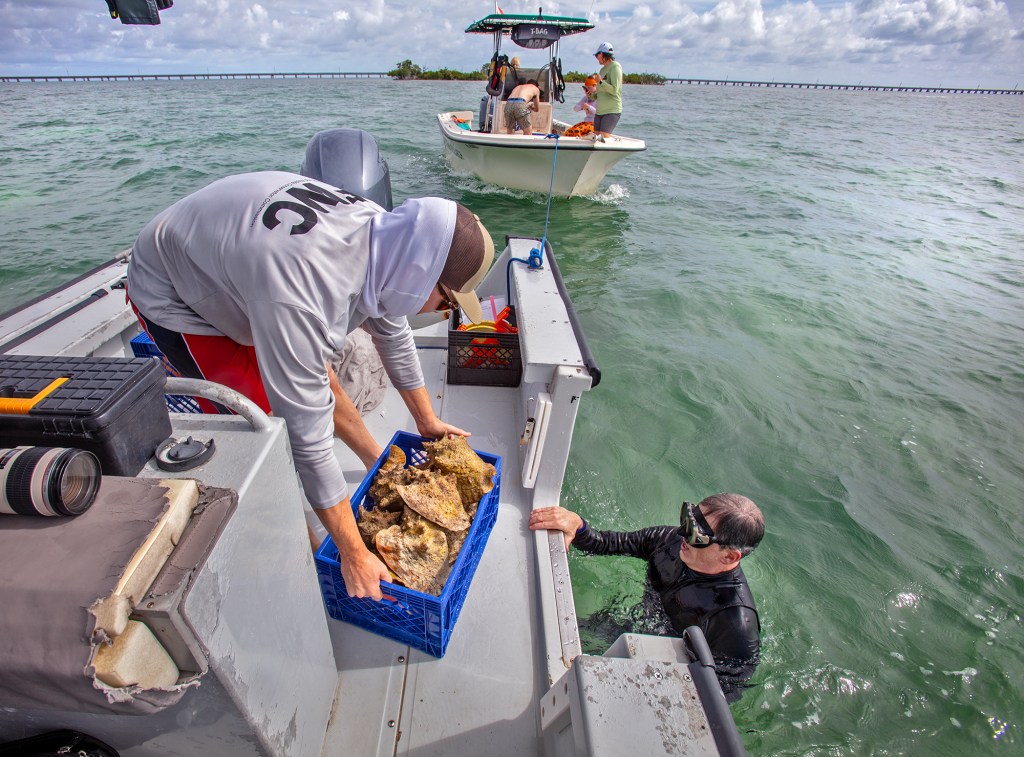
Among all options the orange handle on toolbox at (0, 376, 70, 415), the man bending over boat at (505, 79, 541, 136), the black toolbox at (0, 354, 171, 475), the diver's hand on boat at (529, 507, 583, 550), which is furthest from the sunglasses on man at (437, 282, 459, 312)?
the man bending over boat at (505, 79, 541, 136)

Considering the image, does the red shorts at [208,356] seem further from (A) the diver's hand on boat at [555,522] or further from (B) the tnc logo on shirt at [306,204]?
(A) the diver's hand on boat at [555,522]

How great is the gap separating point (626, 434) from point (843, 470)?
1.66m

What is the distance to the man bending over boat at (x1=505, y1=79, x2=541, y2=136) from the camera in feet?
32.2

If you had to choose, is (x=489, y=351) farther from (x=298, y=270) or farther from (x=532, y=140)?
(x=532, y=140)

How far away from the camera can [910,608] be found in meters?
3.05

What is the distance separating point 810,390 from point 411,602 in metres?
4.70

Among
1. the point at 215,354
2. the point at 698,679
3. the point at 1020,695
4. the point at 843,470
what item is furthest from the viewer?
the point at 843,470

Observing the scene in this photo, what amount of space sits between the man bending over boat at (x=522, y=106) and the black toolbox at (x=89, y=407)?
1014 cm

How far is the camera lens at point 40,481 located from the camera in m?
0.72

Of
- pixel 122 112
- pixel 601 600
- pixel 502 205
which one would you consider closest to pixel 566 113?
pixel 502 205

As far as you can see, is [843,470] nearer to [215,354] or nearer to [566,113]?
[215,354]

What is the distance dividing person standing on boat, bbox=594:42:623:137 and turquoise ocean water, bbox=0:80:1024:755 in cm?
160

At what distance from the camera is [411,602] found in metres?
1.59

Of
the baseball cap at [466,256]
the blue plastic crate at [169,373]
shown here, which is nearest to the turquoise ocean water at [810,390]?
the baseball cap at [466,256]
